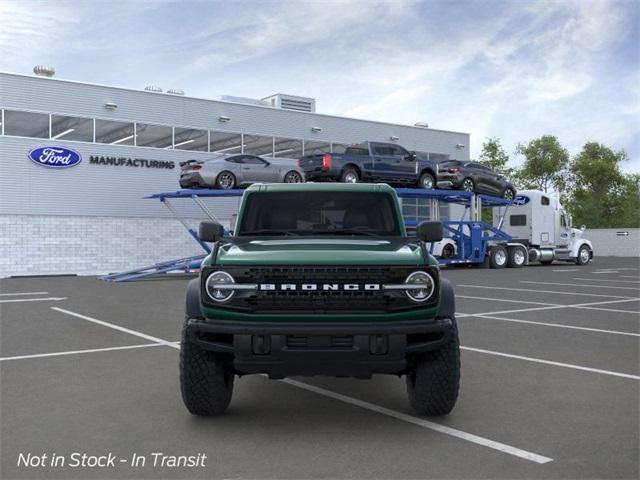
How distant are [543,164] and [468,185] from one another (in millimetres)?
48196

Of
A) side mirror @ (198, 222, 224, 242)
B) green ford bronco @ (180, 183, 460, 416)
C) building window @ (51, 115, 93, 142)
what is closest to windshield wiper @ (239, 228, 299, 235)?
side mirror @ (198, 222, 224, 242)

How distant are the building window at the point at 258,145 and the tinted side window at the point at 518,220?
1195 centimetres

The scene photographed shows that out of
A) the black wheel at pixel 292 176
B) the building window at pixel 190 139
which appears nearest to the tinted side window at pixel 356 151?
the black wheel at pixel 292 176

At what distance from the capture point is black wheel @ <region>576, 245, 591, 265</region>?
32.7 metres

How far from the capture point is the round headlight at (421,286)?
15.4ft

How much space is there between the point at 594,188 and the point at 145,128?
2258 inches

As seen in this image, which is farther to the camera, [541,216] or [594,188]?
[594,188]

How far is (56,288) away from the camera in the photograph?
62.4 ft

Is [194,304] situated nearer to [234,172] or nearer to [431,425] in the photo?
[431,425]

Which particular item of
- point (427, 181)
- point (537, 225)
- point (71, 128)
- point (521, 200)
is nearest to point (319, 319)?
point (427, 181)

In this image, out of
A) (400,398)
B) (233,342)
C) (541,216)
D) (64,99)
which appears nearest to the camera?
(233,342)

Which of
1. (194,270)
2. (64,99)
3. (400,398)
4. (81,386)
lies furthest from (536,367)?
(64,99)

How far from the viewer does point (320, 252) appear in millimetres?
4844

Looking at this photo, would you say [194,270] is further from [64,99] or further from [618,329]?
[618,329]
